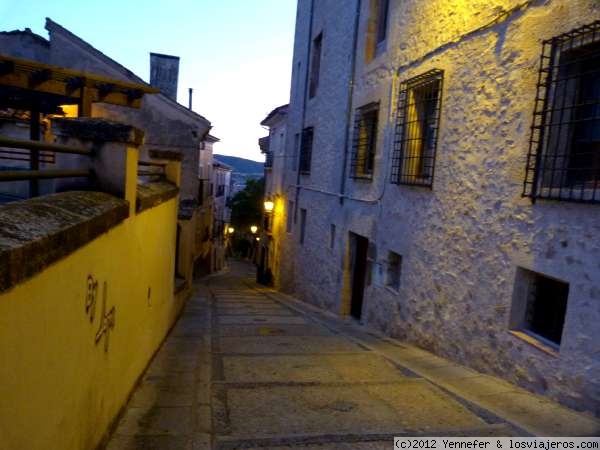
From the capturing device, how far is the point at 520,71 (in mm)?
4777

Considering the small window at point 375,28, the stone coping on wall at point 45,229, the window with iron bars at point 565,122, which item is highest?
the small window at point 375,28

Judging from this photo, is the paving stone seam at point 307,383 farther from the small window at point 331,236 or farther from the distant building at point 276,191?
the distant building at point 276,191

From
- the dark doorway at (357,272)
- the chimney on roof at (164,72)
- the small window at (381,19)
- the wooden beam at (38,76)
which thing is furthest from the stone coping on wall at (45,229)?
the chimney on roof at (164,72)

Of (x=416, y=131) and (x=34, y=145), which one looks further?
(x=416, y=131)

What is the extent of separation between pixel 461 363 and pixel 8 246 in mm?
5014

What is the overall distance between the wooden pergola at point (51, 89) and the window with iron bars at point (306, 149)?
5.48 metres

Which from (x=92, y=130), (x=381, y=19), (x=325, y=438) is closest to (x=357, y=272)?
(x=381, y=19)

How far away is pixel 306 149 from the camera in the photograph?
14312mm

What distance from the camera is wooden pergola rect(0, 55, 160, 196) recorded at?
749 cm

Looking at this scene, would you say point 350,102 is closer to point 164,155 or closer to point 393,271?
point 393,271

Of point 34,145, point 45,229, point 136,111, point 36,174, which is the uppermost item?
point 136,111

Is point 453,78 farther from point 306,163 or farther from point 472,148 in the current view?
point 306,163

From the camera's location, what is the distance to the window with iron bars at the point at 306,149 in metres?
13.9

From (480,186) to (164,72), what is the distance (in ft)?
50.9
